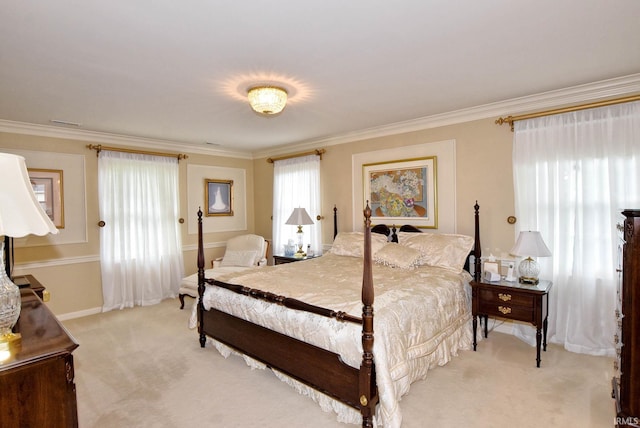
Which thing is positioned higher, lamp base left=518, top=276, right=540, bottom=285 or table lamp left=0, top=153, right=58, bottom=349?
table lamp left=0, top=153, right=58, bottom=349

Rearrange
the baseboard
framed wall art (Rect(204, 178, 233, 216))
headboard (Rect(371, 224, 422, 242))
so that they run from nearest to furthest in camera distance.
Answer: headboard (Rect(371, 224, 422, 242)) → the baseboard → framed wall art (Rect(204, 178, 233, 216))

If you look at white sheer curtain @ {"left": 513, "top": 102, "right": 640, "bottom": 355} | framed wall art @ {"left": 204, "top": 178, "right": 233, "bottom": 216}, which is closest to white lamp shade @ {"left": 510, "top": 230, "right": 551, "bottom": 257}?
white sheer curtain @ {"left": 513, "top": 102, "right": 640, "bottom": 355}

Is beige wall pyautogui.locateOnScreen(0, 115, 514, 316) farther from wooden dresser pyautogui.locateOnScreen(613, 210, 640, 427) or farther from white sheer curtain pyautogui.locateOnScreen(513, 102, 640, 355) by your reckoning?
wooden dresser pyautogui.locateOnScreen(613, 210, 640, 427)

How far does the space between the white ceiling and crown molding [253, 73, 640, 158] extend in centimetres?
12

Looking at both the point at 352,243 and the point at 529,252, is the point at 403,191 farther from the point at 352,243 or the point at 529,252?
the point at 529,252

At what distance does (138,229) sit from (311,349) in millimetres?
3848

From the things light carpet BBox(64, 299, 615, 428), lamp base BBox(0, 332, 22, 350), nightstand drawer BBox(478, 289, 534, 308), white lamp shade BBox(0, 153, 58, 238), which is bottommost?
light carpet BBox(64, 299, 615, 428)

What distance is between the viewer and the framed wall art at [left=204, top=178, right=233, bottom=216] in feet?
19.7

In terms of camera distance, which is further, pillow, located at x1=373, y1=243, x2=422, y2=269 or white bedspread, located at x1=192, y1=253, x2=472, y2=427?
pillow, located at x1=373, y1=243, x2=422, y2=269

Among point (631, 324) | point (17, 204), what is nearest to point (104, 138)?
point (17, 204)

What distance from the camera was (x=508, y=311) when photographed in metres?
3.14

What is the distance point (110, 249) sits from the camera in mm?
4832

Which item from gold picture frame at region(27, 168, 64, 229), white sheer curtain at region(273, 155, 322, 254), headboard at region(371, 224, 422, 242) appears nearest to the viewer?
gold picture frame at region(27, 168, 64, 229)

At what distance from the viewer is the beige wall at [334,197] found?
376 cm
